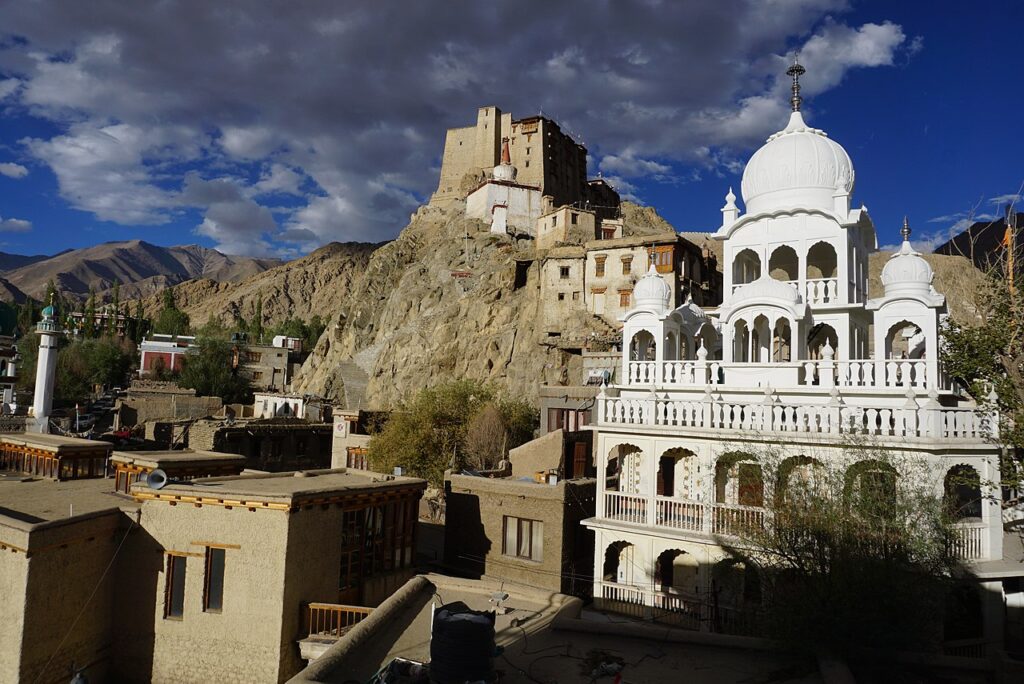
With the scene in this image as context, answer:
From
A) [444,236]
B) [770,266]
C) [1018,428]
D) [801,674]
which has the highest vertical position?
[444,236]

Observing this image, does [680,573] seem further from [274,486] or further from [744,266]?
[274,486]

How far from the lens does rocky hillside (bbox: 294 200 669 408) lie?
2227 inches

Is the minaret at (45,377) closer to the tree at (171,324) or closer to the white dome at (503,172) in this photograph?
the white dome at (503,172)

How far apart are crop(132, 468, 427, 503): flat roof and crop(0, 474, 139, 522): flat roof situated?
1424mm

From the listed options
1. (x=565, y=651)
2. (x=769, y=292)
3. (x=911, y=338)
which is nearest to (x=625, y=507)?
(x=769, y=292)

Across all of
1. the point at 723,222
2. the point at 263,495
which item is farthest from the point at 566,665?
the point at 723,222

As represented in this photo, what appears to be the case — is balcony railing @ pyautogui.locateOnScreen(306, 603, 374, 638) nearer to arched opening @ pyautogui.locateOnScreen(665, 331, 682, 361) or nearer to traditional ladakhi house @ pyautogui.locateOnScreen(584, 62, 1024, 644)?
traditional ladakhi house @ pyautogui.locateOnScreen(584, 62, 1024, 644)

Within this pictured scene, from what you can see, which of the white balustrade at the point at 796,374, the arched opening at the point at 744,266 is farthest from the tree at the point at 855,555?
the arched opening at the point at 744,266

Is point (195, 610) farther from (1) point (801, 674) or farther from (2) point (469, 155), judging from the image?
(2) point (469, 155)

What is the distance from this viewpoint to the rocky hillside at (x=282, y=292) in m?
147

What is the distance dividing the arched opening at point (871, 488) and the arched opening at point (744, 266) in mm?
7831

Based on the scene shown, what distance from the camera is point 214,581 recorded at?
14.4m

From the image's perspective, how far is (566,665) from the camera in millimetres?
10312

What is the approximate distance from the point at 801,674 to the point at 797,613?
35.0 inches
